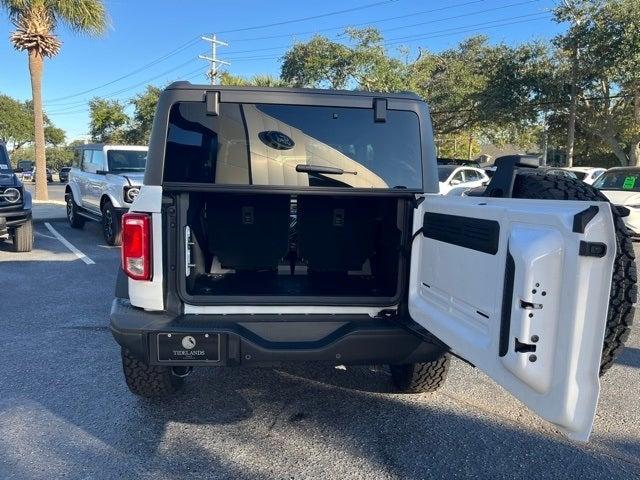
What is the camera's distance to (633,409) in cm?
354

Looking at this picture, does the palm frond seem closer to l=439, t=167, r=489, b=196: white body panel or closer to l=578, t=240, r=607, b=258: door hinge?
l=439, t=167, r=489, b=196: white body panel

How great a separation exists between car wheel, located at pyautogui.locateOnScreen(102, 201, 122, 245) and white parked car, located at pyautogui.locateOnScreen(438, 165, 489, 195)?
30.2 ft

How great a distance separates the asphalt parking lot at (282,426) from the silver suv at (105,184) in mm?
5104

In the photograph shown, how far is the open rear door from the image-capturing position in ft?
5.59

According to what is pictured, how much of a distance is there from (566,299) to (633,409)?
2.43 metres

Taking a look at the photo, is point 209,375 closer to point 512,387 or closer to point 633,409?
point 512,387

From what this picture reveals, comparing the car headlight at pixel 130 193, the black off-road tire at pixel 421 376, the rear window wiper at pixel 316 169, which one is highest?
the rear window wiper at pixel 316 169

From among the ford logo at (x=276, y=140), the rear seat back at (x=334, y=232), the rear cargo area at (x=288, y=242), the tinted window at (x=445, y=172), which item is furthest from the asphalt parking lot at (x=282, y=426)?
the tinted window at (x=445, y=172)

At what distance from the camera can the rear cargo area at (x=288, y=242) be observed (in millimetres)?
3475

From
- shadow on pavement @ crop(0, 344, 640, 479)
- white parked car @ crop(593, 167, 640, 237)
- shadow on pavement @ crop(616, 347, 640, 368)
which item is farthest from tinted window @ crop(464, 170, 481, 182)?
shadow on pavement @ crop(0, 344, 640, 479)

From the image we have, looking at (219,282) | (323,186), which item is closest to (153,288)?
(219,282)

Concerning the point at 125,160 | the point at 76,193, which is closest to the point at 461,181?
the point at 125,160

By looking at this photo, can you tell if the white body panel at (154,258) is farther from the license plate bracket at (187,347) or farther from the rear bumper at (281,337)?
the license plate bracket at (187,347)

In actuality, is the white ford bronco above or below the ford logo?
below
